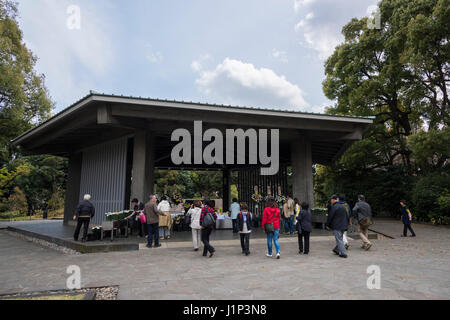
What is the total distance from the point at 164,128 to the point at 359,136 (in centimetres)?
908

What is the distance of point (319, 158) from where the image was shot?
19406 millimetres

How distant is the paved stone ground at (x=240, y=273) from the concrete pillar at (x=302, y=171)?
506cm

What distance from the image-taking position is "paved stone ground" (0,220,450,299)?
4.14 meters

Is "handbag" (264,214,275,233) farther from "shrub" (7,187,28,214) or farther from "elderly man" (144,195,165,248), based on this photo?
"shrub" (7,187,28,214)

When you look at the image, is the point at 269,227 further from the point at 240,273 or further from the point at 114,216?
the point at 114,216

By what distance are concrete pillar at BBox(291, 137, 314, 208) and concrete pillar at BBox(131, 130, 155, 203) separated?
23.6 feet

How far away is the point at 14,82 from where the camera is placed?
1673cm

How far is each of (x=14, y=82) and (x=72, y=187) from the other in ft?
26.2

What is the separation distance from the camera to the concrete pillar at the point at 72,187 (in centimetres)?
1547

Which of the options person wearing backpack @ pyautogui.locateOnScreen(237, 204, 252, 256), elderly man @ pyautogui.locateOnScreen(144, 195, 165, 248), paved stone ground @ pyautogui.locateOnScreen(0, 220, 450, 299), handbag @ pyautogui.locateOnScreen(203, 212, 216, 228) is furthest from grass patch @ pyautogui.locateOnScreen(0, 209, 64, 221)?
person wearing backpack @ pyautogui.locateOnScreen(237, 204, 252, 256)

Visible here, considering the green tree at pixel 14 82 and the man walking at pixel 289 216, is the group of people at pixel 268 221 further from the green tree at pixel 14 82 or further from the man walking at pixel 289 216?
the green tree at pixel 14 82

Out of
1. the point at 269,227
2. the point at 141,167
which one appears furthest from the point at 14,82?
the point at 269,227

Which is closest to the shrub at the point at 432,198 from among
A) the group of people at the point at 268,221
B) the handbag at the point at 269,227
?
the group of people at the point at 268,221
